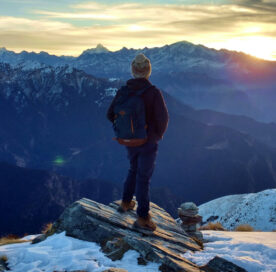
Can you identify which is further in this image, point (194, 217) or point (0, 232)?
point (0, 232)

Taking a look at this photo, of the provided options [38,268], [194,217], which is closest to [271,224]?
[194,217]

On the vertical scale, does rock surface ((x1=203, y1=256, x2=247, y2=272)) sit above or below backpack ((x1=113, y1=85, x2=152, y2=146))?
below

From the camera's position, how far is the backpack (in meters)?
7.40

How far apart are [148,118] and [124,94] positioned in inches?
32.0

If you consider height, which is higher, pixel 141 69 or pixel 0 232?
pixel 141 69

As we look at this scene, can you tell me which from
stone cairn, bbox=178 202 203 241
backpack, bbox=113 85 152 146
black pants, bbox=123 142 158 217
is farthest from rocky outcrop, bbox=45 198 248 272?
backpack, bbox=113 85 152 146

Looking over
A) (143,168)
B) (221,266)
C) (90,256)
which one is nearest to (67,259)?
(90,256)

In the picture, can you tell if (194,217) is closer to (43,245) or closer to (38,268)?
(43,245)

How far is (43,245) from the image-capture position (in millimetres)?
7332

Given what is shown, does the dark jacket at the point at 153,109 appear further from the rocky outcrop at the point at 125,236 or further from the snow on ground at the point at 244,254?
the snow on ground at the point at 244,254

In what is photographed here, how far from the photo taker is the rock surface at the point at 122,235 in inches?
262

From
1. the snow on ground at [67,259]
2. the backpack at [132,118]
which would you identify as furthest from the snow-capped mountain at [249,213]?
the snow on ground at [67,259]

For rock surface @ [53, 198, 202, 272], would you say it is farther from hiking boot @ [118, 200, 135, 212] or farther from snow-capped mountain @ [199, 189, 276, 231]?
snow-capped mountain @ [199, 189, 276, 231]

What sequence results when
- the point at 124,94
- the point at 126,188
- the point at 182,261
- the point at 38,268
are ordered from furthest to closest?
the point at 126,188 < the point at 124,94 < the point at 182,261 < the point at 38,268
